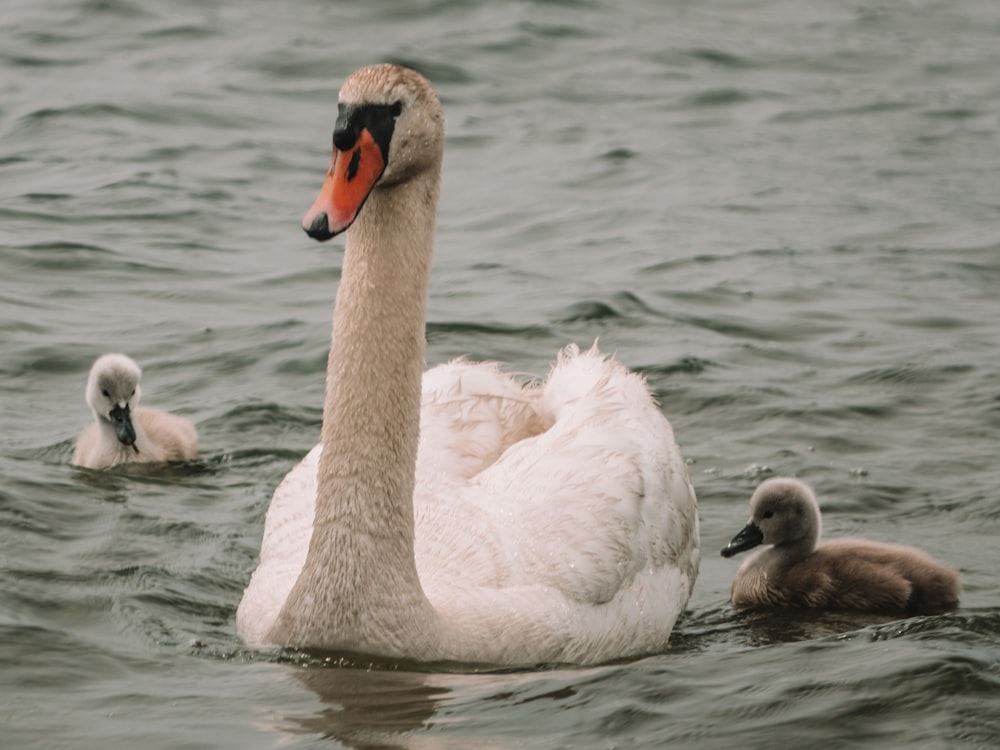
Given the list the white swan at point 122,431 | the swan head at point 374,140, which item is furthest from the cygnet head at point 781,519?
the white swan at point 122,431

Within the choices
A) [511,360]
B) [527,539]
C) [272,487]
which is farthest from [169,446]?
[527,539]

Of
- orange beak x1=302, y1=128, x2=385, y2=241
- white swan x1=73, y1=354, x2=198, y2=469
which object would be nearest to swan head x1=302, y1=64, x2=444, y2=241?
orange beak x1=302, y1=128, x2=385, y2=241

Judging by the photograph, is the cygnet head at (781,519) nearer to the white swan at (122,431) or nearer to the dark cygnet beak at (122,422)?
the white swan at (122,431)

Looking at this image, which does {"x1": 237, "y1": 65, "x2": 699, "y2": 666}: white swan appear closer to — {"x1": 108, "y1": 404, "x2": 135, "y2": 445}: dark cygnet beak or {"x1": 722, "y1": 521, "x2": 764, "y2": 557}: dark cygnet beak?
{"x1": 722, "y1": 521, "x2": 764, "y2": 557}: dark cygnet beak

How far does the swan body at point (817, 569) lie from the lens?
852cm

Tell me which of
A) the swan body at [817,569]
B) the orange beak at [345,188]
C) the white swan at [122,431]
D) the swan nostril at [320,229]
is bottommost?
the swan body at [817,569]

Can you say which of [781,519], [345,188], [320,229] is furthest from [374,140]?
[781,519]

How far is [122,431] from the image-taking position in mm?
10531

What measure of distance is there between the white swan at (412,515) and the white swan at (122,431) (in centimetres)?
237

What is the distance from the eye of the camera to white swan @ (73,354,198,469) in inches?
416

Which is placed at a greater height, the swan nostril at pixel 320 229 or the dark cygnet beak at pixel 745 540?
the swan nostril at pixel 320 229

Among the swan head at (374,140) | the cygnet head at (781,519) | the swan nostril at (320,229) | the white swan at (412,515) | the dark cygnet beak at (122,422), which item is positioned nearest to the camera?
the swan nostril at (320,229)

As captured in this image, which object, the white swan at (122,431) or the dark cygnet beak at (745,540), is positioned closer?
the dark cygnet beak at (745,540)

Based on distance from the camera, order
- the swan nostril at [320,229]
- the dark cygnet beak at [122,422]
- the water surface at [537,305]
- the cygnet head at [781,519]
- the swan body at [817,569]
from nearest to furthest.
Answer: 1. the swan nostril at [320,229]
2. the water surface at [537,305]
3. the swan body at [817,569]
4. the cygnet head at [781,519]
5. the dark cygnet beak at [122,422]
